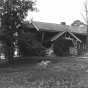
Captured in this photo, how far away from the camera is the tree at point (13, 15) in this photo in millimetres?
20967

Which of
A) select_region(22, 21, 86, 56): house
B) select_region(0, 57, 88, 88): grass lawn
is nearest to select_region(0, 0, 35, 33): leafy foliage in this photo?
select_region(22, 21, 86, 56): house

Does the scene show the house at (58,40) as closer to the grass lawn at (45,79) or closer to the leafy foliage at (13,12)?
the leafy foliage at (13,12)

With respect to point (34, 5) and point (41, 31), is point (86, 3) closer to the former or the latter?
point (41, 31)

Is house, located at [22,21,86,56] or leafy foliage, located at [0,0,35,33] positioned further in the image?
house, located at [22,21,86,56]

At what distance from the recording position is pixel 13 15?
21719mm

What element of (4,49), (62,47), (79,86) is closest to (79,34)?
(62,47)

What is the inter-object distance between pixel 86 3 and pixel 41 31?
12338 mm

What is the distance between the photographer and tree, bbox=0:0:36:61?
68.8 feet

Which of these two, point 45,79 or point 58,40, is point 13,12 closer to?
point 58,40

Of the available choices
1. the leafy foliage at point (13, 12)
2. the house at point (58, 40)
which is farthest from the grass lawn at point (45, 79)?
the house at point (58, 40)

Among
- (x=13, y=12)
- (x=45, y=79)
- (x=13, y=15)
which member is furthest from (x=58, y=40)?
(x=45, y=79)

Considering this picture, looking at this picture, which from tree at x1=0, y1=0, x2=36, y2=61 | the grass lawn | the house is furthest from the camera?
the house

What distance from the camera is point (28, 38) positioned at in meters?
22.0

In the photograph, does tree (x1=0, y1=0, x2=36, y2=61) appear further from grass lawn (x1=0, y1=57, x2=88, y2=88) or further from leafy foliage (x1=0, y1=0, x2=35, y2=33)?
grass lawn (x1=0, y1=57, x2=88, y2=88)
